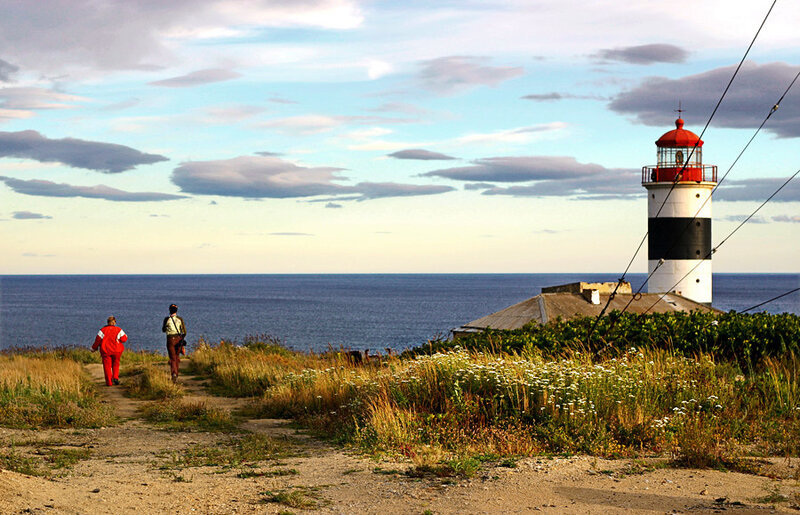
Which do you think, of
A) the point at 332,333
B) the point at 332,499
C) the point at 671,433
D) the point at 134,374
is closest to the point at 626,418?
the point at 671,433

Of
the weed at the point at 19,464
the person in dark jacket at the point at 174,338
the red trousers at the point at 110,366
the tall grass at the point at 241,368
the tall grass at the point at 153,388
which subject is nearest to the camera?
the weed at the point at 19,464

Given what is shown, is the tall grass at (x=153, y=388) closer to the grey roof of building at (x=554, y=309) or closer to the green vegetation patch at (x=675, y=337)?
the green vegetation patch at (x=675, y=337)

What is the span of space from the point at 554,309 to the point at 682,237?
39.4ft

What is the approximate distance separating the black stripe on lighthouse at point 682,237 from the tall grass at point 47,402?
22.4m

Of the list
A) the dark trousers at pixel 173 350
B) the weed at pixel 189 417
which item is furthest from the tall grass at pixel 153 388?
the weed at pixel 189 417

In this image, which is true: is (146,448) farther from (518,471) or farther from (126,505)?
(518,471)

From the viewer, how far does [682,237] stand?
101ft

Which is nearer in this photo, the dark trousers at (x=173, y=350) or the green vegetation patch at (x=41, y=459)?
the green vegetation patch at (x=41, y=459)

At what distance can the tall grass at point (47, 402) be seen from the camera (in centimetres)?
1249

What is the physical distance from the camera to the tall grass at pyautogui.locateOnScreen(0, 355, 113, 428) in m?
12.5

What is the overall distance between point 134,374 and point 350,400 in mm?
10376

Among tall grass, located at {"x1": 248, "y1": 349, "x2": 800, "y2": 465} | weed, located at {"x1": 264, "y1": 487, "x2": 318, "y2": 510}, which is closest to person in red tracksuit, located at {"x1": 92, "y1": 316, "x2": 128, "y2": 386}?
tall grass, located at {"x1": 248, "y1": 349, "x2": 800, "y2": 465}

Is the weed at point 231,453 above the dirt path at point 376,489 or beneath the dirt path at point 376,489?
beneath

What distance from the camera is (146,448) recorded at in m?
10.6
